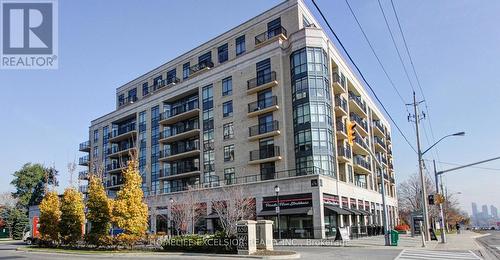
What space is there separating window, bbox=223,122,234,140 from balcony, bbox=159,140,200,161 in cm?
542

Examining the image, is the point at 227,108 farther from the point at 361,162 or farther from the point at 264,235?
the point at 264,235

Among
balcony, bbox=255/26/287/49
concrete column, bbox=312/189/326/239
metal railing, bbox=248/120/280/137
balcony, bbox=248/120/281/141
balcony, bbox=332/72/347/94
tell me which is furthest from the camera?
balcony, bbox=332/72/347/94

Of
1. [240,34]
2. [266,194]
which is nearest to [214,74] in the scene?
[240,34]

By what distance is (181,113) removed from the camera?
59062 mm

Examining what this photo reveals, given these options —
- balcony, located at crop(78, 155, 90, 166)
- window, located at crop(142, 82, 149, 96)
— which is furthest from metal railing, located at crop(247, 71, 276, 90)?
balcony, located at crop(78, 155, 90, 166)

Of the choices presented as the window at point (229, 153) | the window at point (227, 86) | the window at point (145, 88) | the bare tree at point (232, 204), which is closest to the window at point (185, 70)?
the window at point (227, 86)

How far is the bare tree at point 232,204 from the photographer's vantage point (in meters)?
41.8

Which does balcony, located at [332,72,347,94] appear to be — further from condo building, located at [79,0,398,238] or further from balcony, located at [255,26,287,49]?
balcony, located at [255,26,287,49]

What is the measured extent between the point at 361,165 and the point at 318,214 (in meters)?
19.8

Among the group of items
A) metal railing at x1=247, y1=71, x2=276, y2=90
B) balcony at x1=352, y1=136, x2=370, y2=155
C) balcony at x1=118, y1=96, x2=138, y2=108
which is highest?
balcony at x1=118, y1=96, x2=138, y2=108

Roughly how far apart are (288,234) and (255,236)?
65.4ft

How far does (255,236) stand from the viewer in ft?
78.8

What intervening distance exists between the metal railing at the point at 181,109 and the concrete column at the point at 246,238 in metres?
35.7

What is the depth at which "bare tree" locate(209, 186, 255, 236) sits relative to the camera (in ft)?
137
